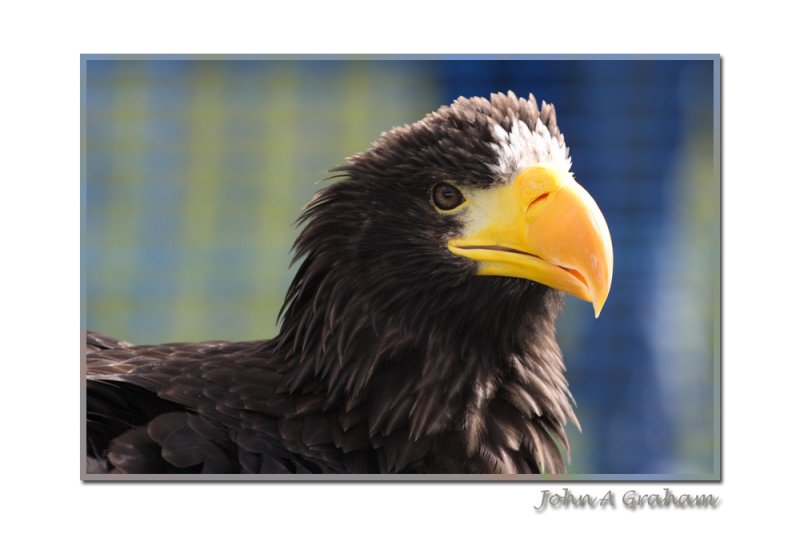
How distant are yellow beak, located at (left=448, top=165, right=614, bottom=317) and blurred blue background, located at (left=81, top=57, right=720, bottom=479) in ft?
1.92

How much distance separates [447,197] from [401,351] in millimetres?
449

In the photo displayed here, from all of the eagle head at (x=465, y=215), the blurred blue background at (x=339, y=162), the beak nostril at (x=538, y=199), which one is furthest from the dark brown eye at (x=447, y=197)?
the blurred blue background at (x=339, y=162)

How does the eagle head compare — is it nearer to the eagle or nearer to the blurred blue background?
the eagle

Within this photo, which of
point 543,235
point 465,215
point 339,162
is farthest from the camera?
point 339,162

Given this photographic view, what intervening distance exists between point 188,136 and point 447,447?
1.40 meters

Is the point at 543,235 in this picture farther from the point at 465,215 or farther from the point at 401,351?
the point at 401,351

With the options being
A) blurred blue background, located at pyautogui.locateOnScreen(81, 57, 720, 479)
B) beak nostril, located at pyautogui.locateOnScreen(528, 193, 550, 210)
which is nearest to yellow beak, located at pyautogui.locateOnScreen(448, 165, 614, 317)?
beak nostril, located at pyautogui.locateOnScreen(528, 193, 550, 210)

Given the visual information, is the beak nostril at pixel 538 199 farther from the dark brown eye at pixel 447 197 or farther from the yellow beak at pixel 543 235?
the dark brown eye at pixel 447 197

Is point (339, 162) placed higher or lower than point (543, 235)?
higher

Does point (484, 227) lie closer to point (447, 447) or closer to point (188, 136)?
point (447, 447)

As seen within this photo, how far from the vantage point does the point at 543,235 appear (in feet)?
10.4

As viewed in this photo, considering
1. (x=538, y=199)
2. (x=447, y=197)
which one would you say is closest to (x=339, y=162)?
(x=447, y=197)

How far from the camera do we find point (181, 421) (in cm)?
324

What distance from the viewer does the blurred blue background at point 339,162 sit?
377 centimetres
